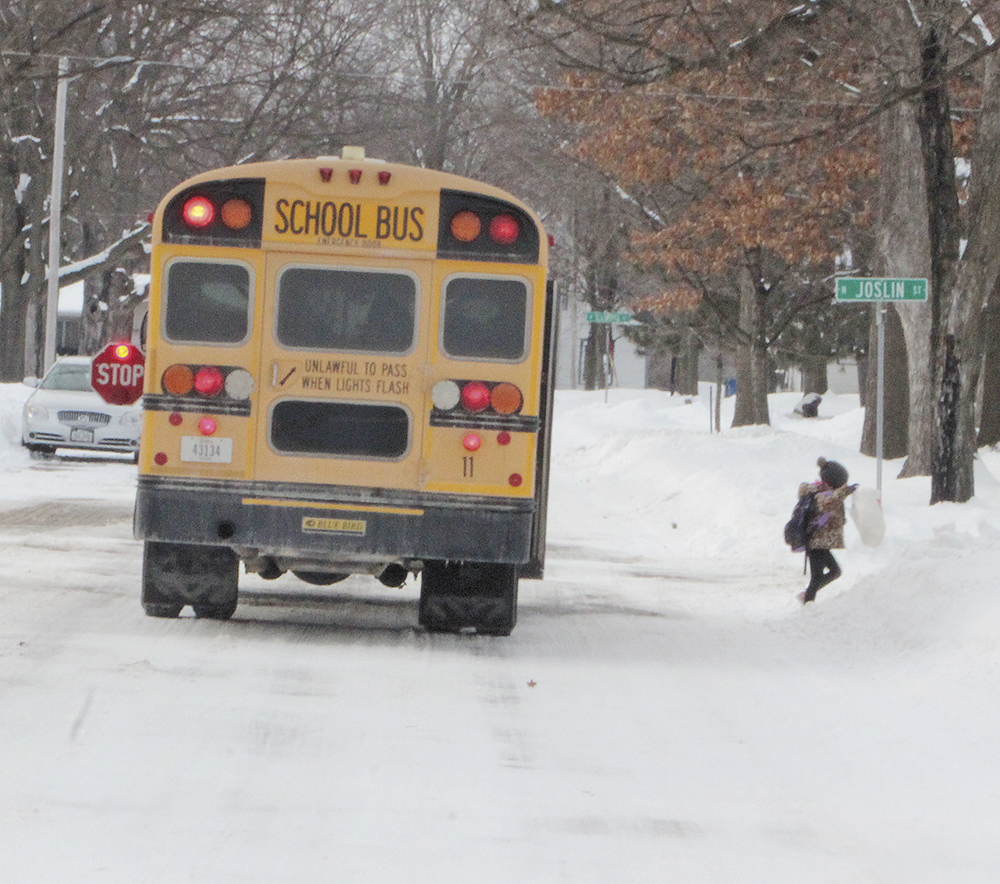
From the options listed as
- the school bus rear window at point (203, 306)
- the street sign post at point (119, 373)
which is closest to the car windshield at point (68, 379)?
the street sign post at point (119, 373)

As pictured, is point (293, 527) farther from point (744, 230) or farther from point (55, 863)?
point (744, 230)

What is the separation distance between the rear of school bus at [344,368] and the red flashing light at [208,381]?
11 millimetres

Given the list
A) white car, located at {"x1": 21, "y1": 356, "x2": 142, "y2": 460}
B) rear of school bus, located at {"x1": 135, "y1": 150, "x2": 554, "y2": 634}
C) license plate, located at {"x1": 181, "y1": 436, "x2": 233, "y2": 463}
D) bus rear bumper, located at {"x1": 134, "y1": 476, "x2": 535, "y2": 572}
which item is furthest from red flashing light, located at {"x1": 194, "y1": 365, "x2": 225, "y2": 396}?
white car, located at {"x1": 21, "y1": 356, "x2": 142, "y2": 460}

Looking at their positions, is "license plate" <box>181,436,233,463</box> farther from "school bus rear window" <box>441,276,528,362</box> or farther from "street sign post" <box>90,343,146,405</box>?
"street sign post" <box>90,343,146,405</box>

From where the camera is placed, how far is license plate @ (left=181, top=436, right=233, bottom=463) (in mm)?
9953

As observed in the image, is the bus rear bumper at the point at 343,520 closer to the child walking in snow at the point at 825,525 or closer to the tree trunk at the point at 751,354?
the child walking in snow at the point at 825,525

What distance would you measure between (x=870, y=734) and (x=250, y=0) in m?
21.2

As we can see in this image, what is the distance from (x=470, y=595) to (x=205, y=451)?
1.85 metres

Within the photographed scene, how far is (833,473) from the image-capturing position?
41.9 feet

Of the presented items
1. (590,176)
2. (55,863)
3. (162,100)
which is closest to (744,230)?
(590,176)

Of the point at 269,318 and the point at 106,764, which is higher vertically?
the point at 269,318

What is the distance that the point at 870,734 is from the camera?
26.3 ft

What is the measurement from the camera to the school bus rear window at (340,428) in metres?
9.98

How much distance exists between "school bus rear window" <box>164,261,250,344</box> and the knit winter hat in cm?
483
